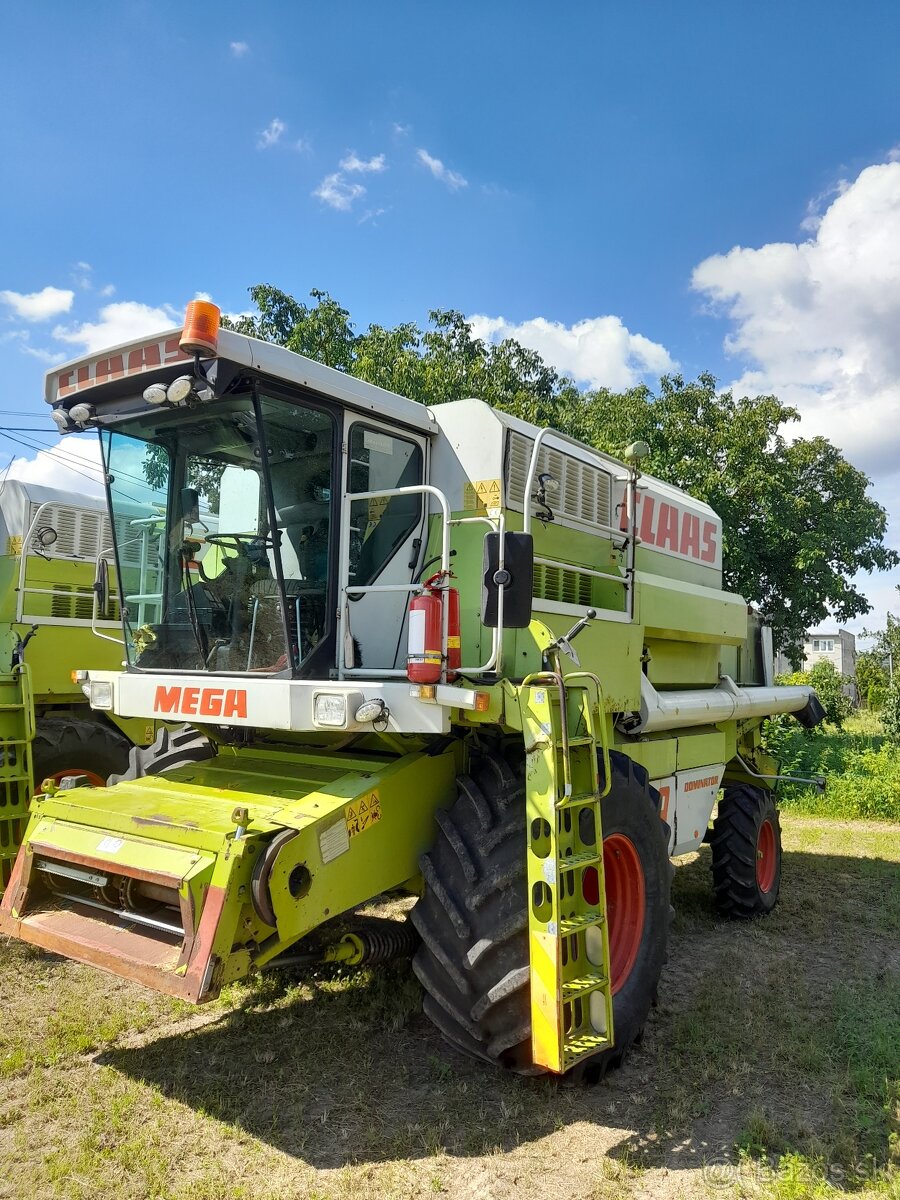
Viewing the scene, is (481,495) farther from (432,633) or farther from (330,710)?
(330,710)

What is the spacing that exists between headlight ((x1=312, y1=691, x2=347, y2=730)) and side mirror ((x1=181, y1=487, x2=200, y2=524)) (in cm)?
132

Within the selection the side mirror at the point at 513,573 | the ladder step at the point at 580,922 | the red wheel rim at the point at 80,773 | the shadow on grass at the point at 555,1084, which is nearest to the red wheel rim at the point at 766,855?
the shadow on grass at the point at 555,1084

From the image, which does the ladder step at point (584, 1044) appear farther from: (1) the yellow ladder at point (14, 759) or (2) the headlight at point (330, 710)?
(1) the yellow ladder at point (14, 759)

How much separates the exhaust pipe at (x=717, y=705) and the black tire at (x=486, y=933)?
1259 mm

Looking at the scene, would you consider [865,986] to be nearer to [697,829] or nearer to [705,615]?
[697,829]

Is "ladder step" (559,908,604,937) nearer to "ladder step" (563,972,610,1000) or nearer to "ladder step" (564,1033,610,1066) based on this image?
"ladder step" (563,972,610,1000)

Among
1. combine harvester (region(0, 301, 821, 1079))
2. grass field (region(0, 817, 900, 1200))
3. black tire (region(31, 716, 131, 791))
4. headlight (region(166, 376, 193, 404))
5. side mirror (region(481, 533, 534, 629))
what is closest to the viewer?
grass field (region(0, 817, 900, 1200))

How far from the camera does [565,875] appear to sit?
349cm

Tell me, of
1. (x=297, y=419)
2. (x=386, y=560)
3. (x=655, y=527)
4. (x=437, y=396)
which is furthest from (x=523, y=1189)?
(x=437, y=396)

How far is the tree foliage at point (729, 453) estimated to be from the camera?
16203 mm

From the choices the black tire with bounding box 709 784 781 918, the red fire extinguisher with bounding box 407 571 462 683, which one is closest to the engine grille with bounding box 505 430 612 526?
the red fire extinguisher with bounding box 407 571 462 683

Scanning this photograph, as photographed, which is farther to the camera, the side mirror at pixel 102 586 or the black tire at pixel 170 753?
the side mirror at pixel 102 586

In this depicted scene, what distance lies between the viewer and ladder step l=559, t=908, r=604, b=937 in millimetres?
3371

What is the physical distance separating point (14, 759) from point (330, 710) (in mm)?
3350
